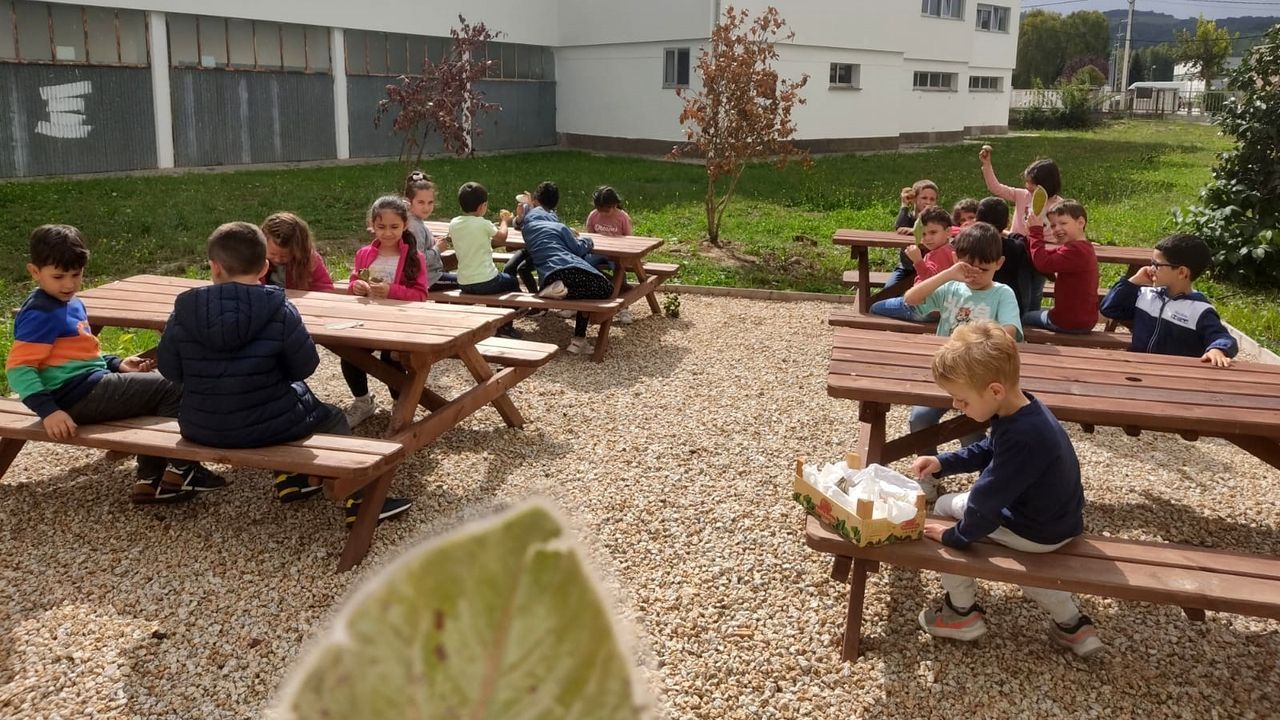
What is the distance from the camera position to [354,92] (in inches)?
785

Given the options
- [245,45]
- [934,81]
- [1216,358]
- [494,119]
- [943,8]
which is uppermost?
[943,8]

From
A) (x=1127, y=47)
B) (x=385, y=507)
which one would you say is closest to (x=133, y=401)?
(x=385, y=507)

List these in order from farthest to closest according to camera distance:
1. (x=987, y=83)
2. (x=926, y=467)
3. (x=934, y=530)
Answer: (x=987, y=83), (x=926, y=467), (x=934, y=530)

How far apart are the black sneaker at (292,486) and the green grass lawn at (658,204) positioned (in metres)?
2.55

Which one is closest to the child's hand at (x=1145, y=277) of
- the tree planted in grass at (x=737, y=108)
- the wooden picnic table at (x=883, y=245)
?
the wooden picnic table at (x=883, y=245)

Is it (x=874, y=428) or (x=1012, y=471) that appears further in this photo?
(x=874, y=428)

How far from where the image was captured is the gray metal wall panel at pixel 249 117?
1695 cm

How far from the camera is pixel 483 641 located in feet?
0.97

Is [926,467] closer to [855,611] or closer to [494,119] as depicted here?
[855,611]

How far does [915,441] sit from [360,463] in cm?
216

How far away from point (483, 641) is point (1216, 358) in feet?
15.4

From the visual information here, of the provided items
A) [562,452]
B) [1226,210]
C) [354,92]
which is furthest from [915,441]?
[354,92]

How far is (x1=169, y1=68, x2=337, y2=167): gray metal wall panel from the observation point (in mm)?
16953

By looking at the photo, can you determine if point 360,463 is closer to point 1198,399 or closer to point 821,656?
point 821,656
